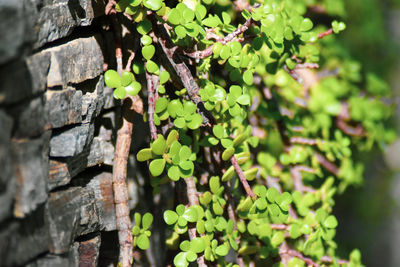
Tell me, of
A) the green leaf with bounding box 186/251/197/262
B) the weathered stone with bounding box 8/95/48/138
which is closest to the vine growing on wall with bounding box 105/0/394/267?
the green leaf with bounding box 186/251/197/262

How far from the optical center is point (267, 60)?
126cm

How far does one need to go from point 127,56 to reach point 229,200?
42cm

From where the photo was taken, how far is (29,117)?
0.78 meters

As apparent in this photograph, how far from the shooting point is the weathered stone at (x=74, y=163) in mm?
916

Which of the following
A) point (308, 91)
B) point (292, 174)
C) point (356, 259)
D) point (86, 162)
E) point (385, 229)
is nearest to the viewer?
point (86, 162)

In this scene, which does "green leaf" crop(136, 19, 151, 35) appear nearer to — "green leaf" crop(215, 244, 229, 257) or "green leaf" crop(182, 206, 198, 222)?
"green leaf" crop(182, 206, 198, 222)

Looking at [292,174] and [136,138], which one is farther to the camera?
A: [292,174]

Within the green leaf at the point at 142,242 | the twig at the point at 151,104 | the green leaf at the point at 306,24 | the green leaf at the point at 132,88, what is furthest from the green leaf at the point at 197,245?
the green leaf at the point at 306,24

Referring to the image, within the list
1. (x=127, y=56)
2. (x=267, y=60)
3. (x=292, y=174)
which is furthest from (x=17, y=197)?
(x=292, y=174)

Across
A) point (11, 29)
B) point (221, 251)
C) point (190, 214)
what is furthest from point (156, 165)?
point (11, 29)

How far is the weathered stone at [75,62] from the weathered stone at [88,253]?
1.12 ft

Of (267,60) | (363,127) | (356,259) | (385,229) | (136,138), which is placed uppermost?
(267,60)

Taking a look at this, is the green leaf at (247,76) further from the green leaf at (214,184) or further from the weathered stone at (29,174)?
the weathered stone at (29,174)

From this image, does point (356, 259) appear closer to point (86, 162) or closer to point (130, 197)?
point (130, 197)
